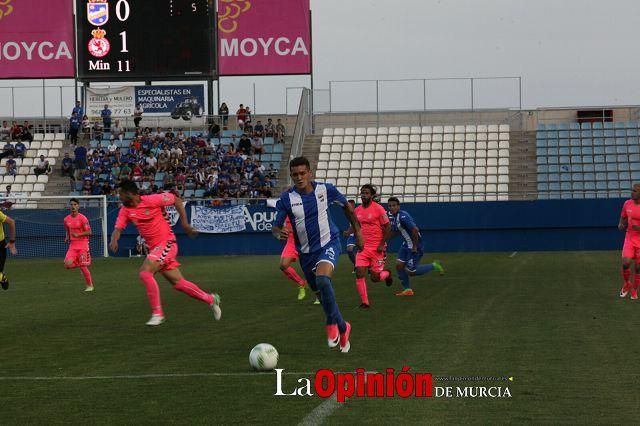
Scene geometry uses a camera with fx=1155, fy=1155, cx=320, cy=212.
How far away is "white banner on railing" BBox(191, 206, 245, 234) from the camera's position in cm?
4638

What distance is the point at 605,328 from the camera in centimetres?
1485

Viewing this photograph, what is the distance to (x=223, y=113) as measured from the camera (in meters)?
52.8

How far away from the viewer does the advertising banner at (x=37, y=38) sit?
51.4m

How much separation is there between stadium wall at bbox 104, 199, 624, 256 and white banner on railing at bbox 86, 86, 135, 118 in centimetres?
885

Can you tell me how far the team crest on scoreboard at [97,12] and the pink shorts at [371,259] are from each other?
32084 millimetres

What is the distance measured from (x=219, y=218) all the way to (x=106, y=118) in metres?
9.50

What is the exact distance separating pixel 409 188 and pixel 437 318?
33.8m

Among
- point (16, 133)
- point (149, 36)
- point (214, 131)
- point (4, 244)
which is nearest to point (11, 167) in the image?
point (16, 133)

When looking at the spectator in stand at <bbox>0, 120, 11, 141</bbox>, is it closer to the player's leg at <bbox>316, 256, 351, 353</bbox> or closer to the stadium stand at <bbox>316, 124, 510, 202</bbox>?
the stadium stand at <bbox>316, 124, 510, 202</bbox>

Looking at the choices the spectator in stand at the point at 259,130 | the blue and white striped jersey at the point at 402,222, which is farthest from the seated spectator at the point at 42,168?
the blue and white striped jersey at the point at 402,222

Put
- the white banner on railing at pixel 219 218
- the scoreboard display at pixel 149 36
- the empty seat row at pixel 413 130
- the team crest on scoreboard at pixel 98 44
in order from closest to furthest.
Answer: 1. the white banner on railing at pixel 219 218
2. the scoreboard display at pixel 149 36
3. the team crest on scoreboard at pixel 98 44
4. the empty seat row at pixel 413 130

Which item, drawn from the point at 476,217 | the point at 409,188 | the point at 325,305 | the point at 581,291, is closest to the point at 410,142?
the point at 409,188

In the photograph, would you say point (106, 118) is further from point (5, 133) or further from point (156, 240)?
point (156, 240)

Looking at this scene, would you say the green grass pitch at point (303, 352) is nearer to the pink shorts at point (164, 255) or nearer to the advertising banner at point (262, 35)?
the pink shorts at point (164, 255)
